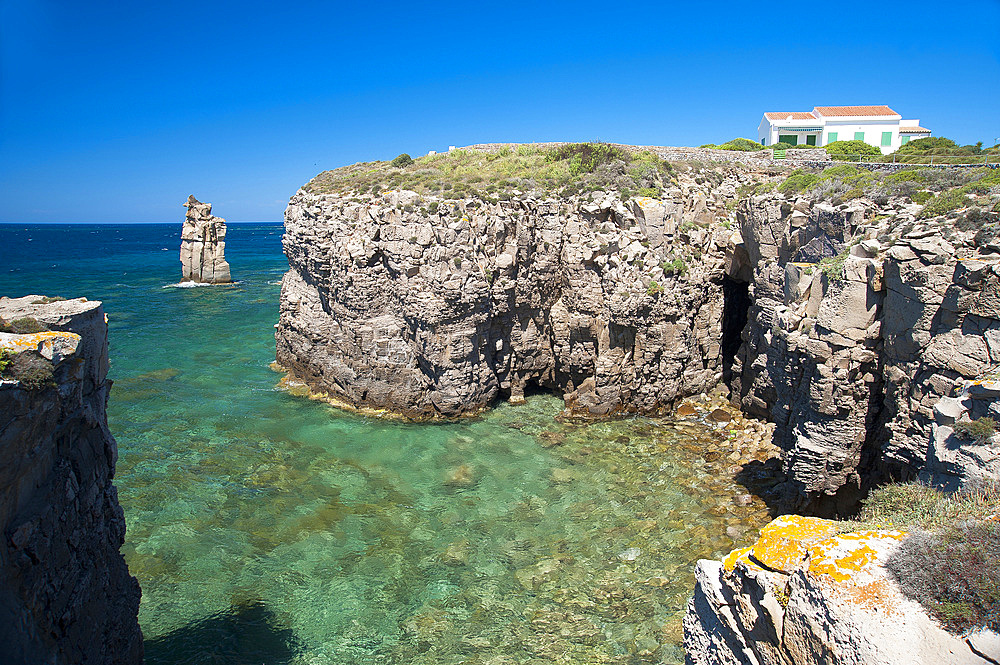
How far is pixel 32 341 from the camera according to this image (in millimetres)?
8438

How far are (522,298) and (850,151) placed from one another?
23.7 metres

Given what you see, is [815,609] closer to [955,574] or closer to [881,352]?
[955,574]

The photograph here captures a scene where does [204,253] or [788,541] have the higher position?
[204,253]

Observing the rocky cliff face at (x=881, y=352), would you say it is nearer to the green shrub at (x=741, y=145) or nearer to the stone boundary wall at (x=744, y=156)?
the stone boundary wall at (x=744, y=156)

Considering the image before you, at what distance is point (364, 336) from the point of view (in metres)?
28.0

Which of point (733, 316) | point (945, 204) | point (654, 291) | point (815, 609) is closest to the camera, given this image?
point (815, 609)

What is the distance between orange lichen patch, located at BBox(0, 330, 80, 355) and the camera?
8.25m

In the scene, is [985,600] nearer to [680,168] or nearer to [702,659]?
[702,659]

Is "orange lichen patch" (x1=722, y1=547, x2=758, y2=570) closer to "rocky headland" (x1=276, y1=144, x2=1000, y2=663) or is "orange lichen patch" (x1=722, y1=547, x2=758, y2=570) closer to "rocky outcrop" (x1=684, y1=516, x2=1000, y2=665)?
"rocky outcrop" (x1=684, y1=516, x2=1000, y2=665)

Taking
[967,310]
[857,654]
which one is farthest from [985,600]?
[967,310]

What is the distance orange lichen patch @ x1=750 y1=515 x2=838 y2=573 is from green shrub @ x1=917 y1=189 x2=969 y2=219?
1172cm

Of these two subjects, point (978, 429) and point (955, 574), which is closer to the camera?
point (955, 574)

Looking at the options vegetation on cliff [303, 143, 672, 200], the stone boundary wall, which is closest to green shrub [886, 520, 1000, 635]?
vegetation on cliff [303, 143, 672, 200]

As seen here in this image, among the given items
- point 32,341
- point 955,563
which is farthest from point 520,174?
point 955,563
